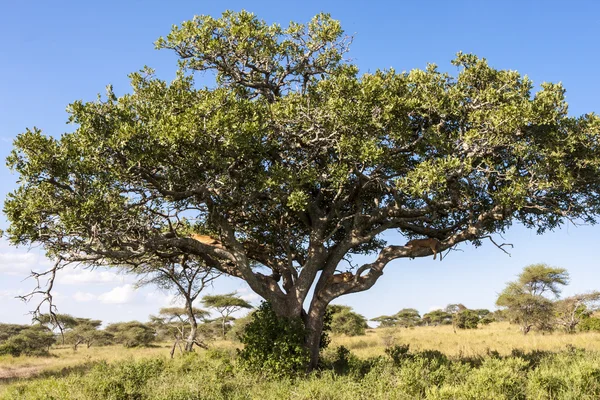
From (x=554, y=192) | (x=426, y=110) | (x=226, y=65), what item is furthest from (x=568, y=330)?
(x=226, y=65)

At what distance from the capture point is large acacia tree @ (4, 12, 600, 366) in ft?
42.1

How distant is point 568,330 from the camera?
40.8 m

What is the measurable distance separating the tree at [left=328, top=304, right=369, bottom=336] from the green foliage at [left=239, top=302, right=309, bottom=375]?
3172cm

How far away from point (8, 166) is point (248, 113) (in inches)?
269

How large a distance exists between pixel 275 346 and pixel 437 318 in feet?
208

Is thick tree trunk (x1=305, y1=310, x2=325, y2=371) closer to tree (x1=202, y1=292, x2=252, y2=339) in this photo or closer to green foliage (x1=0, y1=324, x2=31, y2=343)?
tree (x1=202, y1=292, x2=252, y2=339)

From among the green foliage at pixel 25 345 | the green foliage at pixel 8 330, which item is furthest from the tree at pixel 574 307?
the green foliage at pixel 8 330

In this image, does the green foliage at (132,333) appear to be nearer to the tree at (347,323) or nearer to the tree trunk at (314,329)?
the tree at (347,323)

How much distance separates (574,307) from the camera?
43.3 meters

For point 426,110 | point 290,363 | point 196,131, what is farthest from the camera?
point 426,110

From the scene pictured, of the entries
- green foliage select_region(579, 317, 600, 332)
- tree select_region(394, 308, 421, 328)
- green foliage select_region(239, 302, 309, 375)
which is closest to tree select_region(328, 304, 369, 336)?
green foliage select_region(579, 317, 600, 332)

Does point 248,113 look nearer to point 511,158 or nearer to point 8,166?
point 8,166

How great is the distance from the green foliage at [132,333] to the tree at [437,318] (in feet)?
137

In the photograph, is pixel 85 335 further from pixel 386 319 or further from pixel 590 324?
pixel 590 324
